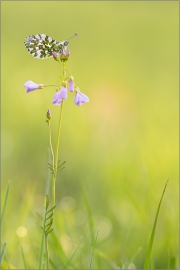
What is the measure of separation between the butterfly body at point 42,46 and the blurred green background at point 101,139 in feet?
2.29

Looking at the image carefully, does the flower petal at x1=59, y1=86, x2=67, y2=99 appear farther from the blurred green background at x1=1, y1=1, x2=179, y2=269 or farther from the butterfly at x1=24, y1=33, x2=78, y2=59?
the blurred green background at x1=1, y1=1, x2=179, y2=269

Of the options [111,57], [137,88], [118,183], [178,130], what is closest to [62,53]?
[118,183]

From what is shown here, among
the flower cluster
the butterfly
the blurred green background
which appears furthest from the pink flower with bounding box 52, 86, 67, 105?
the blurred green background

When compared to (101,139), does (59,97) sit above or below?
below

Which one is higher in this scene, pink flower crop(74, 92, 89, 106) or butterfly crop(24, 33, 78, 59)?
butterfly crop(24, 33, 78, 59)

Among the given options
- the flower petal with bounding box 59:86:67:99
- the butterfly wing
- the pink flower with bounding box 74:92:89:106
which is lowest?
the pink flower with bounding box 74:92:89:106

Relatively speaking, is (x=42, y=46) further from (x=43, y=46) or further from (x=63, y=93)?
(x=63, y=93)

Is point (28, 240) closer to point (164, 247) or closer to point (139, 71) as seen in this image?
point (164, 247)

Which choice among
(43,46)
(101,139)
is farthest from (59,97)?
(101,139)

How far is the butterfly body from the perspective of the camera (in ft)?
4.33

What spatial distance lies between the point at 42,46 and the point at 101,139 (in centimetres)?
229

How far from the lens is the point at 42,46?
1326 millimetres

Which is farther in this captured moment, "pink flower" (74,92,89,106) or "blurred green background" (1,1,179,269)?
"blurred green background" (1,1,179,269)

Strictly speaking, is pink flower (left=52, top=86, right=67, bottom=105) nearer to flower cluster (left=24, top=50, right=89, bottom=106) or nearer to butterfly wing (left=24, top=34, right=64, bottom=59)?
flower cluster (left=24, top=50, right=89, bottom=106)
